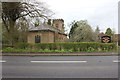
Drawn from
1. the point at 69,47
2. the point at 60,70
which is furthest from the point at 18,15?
the point at 60,70

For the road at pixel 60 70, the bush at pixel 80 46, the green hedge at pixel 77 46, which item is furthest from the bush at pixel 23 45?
the road at pixel 60 70

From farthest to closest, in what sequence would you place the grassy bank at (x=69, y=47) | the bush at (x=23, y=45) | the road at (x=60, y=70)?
the bush at (x=23, y=45) → the grassy bank at (x=69, y=47) → the road at (x=60, y=70)

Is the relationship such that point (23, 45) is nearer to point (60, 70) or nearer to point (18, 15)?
point (18, 15)

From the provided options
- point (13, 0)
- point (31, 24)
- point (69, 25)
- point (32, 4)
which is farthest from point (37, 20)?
point (69, 25)

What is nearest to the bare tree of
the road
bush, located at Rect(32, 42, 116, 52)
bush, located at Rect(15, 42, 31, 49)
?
bush, located at Rect(15, 42, 31, 49)

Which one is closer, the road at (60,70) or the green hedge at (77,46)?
the road at (60,70)

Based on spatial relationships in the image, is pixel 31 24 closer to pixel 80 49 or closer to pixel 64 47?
pixel 64 47

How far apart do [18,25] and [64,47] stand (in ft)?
32.4

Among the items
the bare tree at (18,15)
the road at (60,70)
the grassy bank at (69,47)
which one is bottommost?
the road at (60,70)

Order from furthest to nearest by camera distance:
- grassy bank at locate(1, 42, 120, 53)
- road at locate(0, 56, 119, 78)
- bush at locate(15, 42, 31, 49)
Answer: bush at locate(15, 42, 31, 49), grassy bank at locate(1, 42, 120, 53), road at locate(0, 56, 119, 78)

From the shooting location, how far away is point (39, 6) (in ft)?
59.7

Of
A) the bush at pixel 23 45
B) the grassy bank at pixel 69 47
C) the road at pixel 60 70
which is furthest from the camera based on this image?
the bush at pixel 23 45

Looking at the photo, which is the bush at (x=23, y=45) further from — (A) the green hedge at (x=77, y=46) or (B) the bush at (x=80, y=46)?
(B) the bush at (x=80, y=46)

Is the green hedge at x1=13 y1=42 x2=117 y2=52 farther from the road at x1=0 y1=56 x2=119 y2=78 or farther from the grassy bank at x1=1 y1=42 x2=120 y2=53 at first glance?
the road at x1=0 y1=56 x2=119 y2=78
